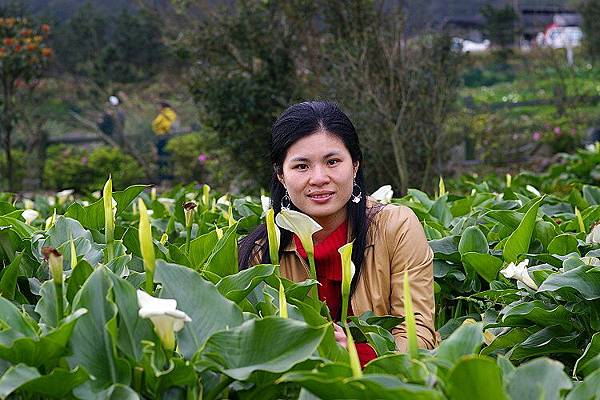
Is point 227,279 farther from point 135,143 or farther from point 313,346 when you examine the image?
point 135,143

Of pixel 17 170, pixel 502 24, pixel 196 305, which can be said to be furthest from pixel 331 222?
pixel 502 24

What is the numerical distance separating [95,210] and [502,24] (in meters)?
26.4

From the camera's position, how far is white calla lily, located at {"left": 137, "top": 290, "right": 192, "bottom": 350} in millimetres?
1421

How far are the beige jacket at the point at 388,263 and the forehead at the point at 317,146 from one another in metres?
0.26

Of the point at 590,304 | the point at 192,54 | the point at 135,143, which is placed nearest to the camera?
the point at 590,304

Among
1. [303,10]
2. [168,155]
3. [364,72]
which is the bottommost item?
[168,155]

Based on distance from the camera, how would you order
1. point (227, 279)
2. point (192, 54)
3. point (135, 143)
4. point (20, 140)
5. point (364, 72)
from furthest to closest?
point (20, 140) → point (135, 143) → point (192, 54) → point (364, 72) → point (227, 279)

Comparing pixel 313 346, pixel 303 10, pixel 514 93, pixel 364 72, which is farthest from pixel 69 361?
pixel 514 93

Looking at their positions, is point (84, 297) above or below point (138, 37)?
below

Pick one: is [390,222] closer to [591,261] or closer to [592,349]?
[591,261]

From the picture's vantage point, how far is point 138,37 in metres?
27.4

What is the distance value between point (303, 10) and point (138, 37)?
19.7m

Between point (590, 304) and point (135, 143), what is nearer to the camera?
point (590, 304)

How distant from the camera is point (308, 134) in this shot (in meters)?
2.53
